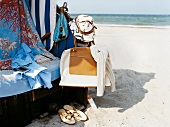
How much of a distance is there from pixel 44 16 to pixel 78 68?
3.25ft

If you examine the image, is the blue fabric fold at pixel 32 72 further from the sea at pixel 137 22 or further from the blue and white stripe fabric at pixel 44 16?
the sea at pixel 137 22

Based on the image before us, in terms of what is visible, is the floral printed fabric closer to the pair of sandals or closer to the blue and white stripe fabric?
the blue and white stripe fabric

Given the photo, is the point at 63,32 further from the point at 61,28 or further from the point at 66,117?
the point at 66,117

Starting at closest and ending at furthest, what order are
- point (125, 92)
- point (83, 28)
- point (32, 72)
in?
point (32, 72), point (83, 28), point (125, 92)

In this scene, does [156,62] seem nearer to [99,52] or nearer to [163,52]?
[163,52]

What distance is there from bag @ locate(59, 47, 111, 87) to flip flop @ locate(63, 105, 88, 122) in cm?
36

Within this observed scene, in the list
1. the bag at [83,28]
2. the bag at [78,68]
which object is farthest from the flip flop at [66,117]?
the bag at [83,28]

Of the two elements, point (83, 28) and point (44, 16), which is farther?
point (44, 16)

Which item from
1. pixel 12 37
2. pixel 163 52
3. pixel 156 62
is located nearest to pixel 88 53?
pixel 12 37

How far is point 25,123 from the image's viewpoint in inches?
93.8

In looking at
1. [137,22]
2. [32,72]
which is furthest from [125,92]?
[137,22]

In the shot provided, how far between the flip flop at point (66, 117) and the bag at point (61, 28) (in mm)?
958

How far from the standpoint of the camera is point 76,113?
261 cm

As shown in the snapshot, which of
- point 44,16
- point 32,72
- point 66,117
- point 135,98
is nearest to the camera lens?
point 32,72
